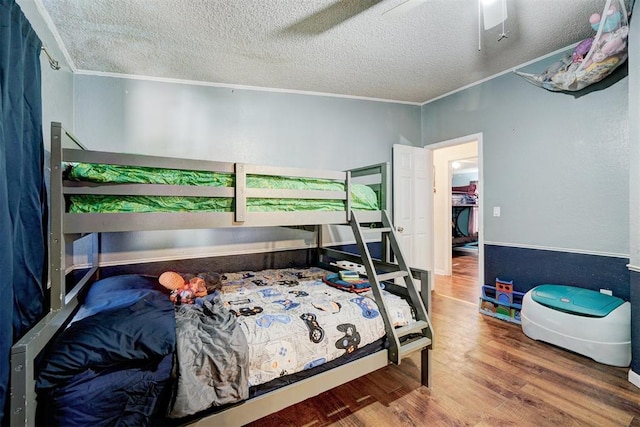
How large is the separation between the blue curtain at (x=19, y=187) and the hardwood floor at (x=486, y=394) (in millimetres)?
1324

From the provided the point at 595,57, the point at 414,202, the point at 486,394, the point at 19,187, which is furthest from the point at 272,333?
the point at 595,57

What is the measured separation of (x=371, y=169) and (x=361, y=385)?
1.73 m

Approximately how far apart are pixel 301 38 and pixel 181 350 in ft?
7.84

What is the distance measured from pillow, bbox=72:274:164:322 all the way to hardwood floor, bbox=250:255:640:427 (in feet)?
3.56

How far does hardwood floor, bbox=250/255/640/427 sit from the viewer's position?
65.8 inches

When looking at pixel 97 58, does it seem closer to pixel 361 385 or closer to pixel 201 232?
pixel 201 232

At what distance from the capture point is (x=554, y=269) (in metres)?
2.79

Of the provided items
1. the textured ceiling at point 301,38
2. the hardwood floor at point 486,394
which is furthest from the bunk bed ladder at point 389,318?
the textured ceiling at point 301,38

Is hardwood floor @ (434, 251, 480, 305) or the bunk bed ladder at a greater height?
the bunk bed ladder

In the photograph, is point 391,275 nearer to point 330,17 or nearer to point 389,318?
point 389,318

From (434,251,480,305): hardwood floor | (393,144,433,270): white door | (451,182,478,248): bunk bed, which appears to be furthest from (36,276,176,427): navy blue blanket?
(451,182,478,248): bunk bed

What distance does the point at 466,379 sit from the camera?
2.06m

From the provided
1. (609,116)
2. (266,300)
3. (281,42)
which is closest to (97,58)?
(281,42)

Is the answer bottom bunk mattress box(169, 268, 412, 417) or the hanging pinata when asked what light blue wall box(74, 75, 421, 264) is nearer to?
bottom bunk mattress box(169, 268, 412, 417)
